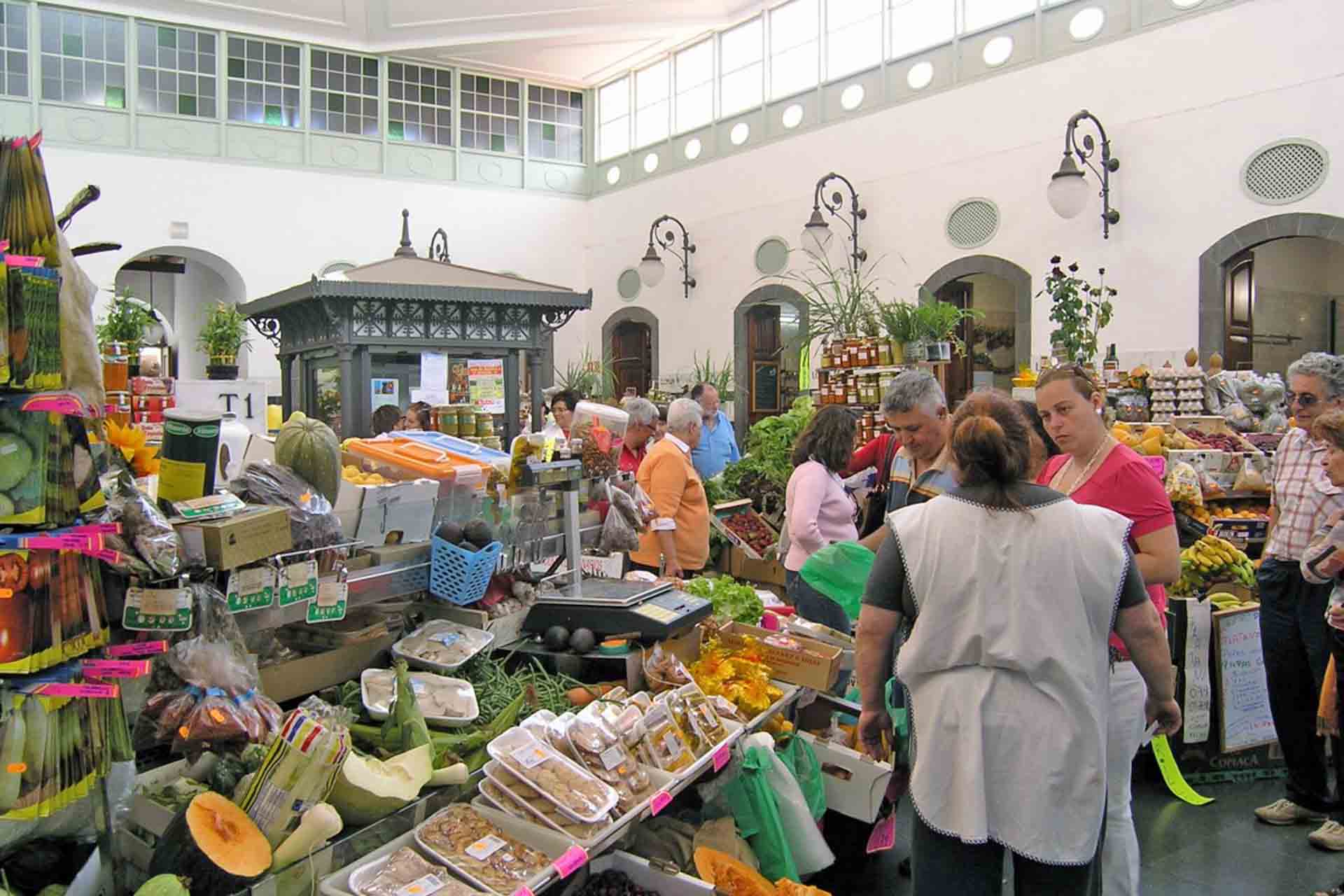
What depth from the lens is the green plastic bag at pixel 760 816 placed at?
111 inches

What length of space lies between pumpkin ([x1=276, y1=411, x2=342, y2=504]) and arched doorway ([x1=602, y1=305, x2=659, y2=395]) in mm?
13019

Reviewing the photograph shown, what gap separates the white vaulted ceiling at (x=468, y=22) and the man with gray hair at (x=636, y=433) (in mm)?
10134

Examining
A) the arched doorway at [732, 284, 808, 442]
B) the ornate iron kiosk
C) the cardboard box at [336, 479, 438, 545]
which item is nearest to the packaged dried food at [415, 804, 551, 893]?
the cardboard box at [336, 479, 438, 545]

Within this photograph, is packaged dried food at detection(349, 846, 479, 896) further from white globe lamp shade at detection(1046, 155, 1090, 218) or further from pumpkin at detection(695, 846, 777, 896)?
white globe lamp shade at detection(1046, 155, 1090, 218)

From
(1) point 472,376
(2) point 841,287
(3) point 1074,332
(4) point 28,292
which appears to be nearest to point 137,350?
(1) point 472,376

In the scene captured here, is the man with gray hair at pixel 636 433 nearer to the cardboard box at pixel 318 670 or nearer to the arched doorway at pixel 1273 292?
the cardboard box at pixel 318 670

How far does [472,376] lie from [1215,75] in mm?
7366

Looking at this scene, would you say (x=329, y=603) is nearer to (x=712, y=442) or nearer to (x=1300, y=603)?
(x=1300, y=603)

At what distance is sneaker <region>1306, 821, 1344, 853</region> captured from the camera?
354cm

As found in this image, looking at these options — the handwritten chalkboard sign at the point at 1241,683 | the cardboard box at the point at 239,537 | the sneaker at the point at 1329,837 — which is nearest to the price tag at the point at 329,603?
the cardboard box at the point at 239,537

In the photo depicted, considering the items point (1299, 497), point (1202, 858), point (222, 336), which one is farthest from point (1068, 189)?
point (222, 336)

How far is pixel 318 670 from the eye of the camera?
96.8 inches

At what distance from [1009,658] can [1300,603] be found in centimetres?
229

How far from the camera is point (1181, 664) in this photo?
421 centimetres
